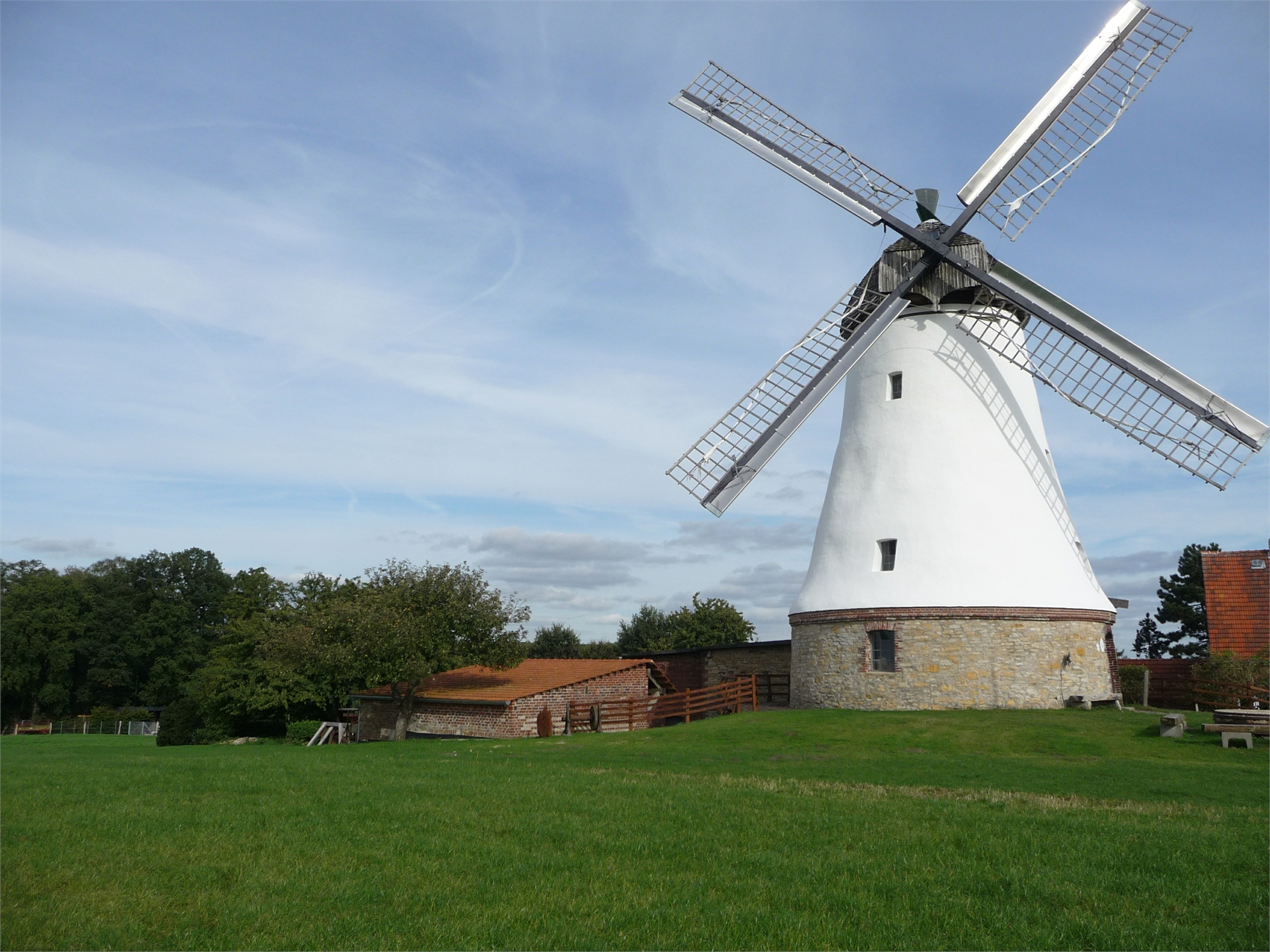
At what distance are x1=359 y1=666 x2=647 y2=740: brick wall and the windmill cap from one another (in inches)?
608

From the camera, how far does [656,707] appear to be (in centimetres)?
2647

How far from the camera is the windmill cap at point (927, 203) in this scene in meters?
22.8

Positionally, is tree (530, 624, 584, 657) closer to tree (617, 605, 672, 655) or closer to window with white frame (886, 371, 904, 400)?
tree (617, 605, 672, 655)

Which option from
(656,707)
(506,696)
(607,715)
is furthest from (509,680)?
(656,707)

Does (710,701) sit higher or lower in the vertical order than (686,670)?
lower

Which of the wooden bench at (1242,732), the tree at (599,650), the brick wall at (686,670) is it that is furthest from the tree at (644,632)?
the wooden bench at (1242,732)

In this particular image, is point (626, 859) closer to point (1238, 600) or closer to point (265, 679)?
point (1238, 600)

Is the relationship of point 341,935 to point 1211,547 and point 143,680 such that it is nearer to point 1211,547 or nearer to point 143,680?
point 1211,547

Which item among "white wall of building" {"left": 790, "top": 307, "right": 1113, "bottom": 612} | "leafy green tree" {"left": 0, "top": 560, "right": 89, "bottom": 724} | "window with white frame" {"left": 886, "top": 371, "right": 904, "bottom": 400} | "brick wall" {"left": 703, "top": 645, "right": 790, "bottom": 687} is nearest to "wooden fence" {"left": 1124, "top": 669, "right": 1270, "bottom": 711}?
"white wall of building" {"left": 790, "top": 307, "right": 1113, "bottom": 612}

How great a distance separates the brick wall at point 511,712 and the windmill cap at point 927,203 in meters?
15.4

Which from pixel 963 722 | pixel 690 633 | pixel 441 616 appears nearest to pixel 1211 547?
pixel 690 633

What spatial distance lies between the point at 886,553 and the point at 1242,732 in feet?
27.0

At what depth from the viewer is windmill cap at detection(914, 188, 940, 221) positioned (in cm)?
2280

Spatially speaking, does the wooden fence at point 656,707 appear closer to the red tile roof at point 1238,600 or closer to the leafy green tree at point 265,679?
the leafy green tree at point 265,679
